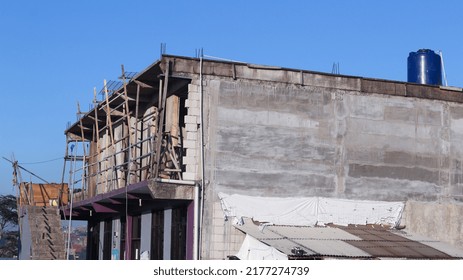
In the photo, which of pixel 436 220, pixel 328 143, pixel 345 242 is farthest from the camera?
pixel 436 220

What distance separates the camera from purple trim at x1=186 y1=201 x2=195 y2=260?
22.8m

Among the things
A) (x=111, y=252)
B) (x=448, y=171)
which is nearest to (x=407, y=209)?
(x=448, y=171)

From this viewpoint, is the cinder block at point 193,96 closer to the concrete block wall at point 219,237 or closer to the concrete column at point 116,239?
the concrete block wall at point 219,237

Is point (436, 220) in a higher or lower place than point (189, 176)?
lower

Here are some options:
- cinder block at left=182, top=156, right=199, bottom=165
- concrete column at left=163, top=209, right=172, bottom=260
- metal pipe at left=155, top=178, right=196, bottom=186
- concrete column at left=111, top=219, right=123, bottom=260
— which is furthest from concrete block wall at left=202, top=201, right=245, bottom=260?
concrete column at left=111, top=219, right=123, bottom=260

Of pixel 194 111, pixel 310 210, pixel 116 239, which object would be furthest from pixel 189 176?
pixel 116 239

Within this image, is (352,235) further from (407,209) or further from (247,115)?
Answer: (247,115)

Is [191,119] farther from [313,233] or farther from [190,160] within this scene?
[313,233]

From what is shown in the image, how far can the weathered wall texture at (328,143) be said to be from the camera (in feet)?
77.7

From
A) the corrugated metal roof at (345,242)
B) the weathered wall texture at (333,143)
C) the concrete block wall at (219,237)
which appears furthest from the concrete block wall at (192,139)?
the corrugated metal roof at (345,242)

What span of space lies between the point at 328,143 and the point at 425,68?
6615mm

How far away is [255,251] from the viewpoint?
2147cm

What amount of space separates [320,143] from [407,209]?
161 inches

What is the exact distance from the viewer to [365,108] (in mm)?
25609
